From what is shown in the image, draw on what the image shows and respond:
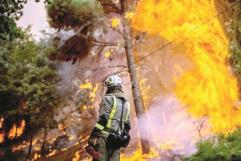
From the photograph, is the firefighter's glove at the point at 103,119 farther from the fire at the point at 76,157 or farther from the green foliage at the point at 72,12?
the fire at the point at 76,157

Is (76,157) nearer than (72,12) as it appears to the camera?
No

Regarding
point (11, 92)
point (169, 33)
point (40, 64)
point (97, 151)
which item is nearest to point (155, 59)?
point (169, 33)

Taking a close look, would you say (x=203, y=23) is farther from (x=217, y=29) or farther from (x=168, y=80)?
(x=168, y=80)

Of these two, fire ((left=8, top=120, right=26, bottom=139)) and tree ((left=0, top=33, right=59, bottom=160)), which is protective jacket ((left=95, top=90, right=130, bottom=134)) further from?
fire ((left=8, top=120, right=26, bottom=139))

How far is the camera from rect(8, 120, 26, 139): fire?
17.5 metres

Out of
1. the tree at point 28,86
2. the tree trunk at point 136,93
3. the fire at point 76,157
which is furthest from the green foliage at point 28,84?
the tree trunk at point 136,93

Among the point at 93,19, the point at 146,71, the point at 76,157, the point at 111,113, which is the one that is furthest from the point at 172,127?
the point at 111,113

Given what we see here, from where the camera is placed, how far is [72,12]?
1602cm

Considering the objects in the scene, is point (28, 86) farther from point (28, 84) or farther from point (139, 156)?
point (139, 156)

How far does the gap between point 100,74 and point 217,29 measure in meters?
8.19

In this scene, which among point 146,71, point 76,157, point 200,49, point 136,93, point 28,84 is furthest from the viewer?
point 146,71

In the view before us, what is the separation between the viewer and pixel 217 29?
15711 mm

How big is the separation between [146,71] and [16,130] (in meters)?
7.47

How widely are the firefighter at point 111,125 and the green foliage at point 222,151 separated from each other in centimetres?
133
